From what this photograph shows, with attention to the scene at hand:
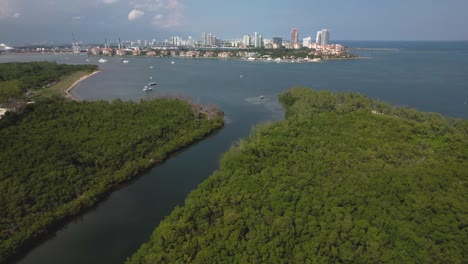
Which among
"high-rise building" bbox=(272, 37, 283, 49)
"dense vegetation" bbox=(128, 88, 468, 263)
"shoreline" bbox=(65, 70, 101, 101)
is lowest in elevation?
"dense vegetation" bbox=(128, 88, 468, 263)

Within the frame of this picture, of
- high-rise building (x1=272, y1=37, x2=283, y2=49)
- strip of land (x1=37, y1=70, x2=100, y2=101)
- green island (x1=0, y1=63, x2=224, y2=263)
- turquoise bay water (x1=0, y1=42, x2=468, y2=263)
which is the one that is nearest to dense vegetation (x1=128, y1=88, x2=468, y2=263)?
turquoise bay water (x1=0, y1=42, x2=468, y2=263)

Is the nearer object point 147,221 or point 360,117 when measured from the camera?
point 147,221

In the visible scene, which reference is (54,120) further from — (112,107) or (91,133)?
(112,107)

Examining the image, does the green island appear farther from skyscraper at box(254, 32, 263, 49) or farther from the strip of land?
skyscraper at box(254, 32, 263, 49)

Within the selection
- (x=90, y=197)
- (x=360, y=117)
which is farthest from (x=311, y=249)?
(x=360, y=117)

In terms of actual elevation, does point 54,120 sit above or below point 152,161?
above

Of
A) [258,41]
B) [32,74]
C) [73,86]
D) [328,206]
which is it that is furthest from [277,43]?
[328,206]

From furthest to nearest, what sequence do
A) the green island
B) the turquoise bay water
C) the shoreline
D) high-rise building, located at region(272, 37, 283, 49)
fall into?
high-rise building, located at region(272, 37, 283, 49) < the shoreline < the green island < the turquoise bay water
